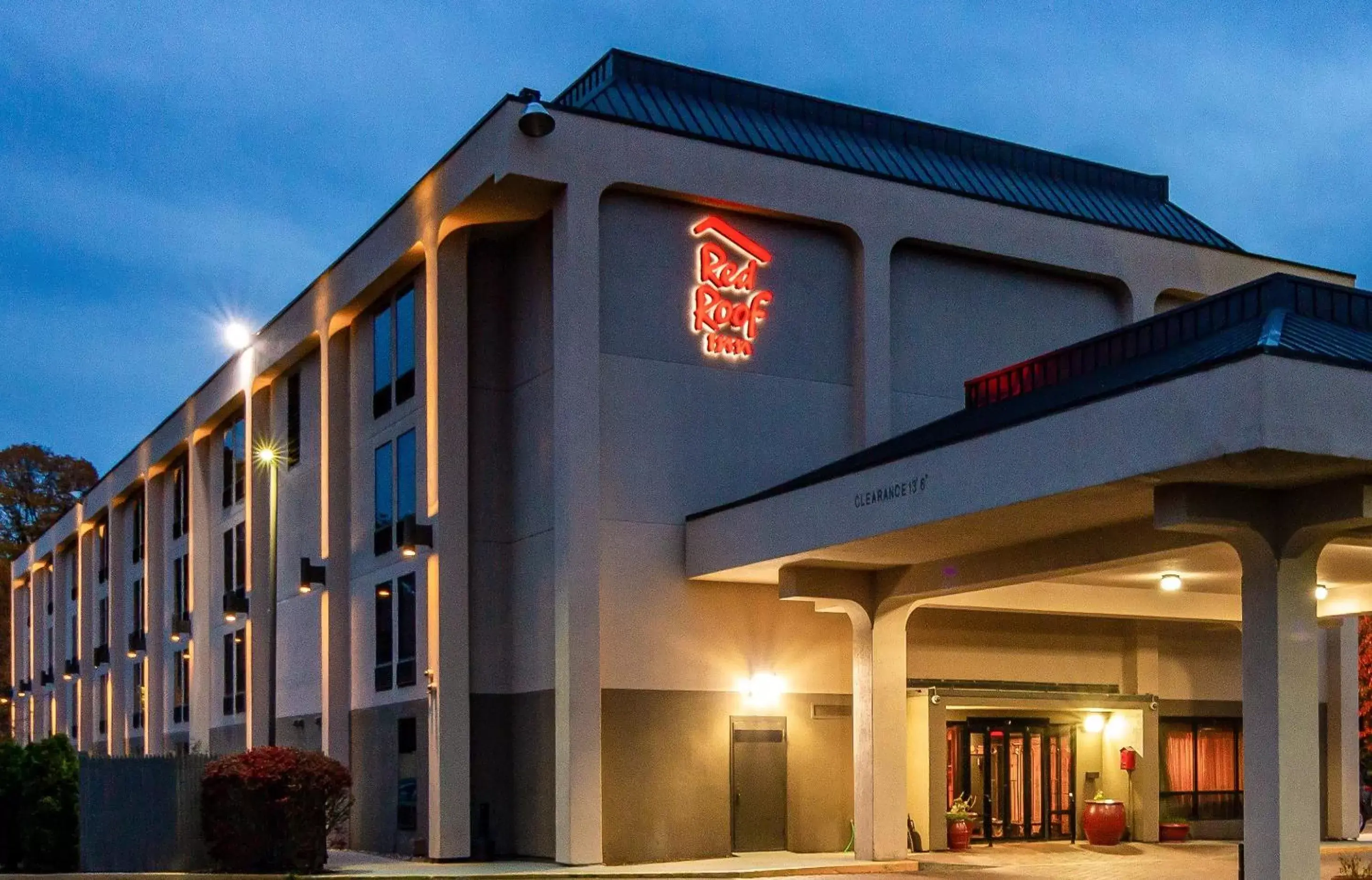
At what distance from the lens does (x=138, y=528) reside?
5853 centimetres

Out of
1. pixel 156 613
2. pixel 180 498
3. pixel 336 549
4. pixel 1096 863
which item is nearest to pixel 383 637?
pixel 336 549

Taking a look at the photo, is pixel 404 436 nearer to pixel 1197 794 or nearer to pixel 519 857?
pixel 519 857

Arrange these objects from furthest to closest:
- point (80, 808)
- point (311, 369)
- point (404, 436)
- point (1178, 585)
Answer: point (311, 369) → point (404, 436) → point (1178, 585) → point (80, 808)

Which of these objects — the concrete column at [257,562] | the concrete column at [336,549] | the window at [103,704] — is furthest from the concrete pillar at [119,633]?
the concrete column at [336,549]

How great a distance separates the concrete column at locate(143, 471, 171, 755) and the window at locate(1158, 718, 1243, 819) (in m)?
32.6

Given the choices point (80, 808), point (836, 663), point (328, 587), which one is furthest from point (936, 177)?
point (80, 808)

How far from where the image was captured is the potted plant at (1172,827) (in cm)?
3244

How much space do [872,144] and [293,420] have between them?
16.0 m

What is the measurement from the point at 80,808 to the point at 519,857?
26.6 feet

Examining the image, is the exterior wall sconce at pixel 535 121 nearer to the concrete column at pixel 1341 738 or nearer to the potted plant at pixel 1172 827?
the potted plant at pixel 1172 827

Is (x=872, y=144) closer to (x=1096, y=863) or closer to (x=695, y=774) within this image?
(x=695, y=774)

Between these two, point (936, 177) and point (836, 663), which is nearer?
point (836, 663)

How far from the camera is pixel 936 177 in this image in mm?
34594

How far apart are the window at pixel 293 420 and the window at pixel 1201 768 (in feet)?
70.0
